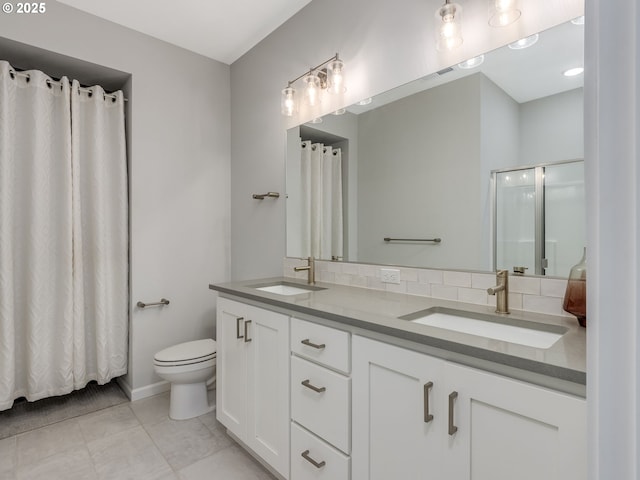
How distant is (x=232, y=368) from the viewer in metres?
1.84

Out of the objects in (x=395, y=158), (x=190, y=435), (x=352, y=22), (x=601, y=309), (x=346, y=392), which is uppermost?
(x=352, y=22)

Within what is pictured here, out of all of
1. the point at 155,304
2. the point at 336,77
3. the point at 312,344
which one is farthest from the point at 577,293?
the point at 155,304

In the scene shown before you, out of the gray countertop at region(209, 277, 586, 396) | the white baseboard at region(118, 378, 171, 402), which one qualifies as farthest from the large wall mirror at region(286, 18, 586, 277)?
the white baseboard at region(118, 378, 171, 402)

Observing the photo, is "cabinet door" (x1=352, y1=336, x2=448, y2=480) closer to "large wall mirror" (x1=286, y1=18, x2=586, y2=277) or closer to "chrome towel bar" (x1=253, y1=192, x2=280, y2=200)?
"large wall mirror" (x1=286, y1=18, x2=586, y2=277)

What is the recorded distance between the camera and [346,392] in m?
1.20

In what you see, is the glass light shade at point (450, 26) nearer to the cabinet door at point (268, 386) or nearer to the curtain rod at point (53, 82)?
the cabinet door at point (268, 386)

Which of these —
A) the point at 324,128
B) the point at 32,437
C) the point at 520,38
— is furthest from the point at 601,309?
the point at 32,437

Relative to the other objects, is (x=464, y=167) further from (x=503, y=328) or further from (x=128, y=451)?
(x=128, y=451)

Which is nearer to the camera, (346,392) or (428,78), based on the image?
(346,392)

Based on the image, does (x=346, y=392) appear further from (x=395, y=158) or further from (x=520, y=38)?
(x=520, y=38)

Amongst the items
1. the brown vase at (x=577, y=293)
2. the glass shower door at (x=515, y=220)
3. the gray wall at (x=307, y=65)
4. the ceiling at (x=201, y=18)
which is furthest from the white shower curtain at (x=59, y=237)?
the brown vase at (x=577, y=293)

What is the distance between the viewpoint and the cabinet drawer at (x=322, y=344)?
4.00ft

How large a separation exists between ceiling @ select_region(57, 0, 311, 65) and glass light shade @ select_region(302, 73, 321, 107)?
1.79 feet

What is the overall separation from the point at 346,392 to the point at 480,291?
70 cm
